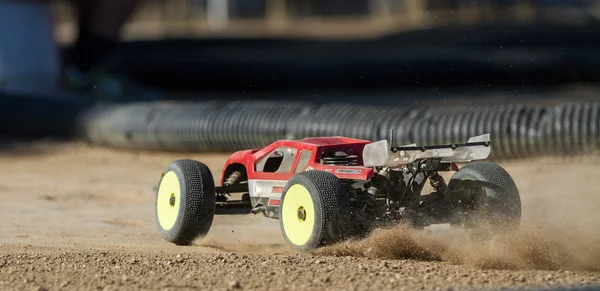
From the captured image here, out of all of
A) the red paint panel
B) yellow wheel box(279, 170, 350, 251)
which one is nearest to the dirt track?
yellow wheel box(279, 170, 350, 251)

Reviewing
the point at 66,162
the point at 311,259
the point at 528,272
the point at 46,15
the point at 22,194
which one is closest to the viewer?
the point at 528,272

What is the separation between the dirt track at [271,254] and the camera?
227 inches

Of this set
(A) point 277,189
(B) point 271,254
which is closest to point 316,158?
(A) point 277,189

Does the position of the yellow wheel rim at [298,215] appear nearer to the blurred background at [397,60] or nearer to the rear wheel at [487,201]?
the rear wheel at [487,201]

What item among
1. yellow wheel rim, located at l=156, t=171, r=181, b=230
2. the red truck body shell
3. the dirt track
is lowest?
the dirt track

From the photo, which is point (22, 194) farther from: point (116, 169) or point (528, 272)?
point (528, 272)

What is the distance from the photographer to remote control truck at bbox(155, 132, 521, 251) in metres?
6.64

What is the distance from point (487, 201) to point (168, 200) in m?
2.41

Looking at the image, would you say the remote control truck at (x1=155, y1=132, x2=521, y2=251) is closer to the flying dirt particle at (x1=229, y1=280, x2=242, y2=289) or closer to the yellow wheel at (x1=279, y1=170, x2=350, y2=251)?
the yellow wheel at (x1=279, y1=170, x2=350, y2=251)

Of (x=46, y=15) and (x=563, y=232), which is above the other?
(x=46, y=15)

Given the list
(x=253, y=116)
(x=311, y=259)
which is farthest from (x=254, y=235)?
(x=253, y=116)

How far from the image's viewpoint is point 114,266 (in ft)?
20.7

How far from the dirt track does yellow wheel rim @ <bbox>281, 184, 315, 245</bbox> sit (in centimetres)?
15

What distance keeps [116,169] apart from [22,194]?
2072 millimetres
